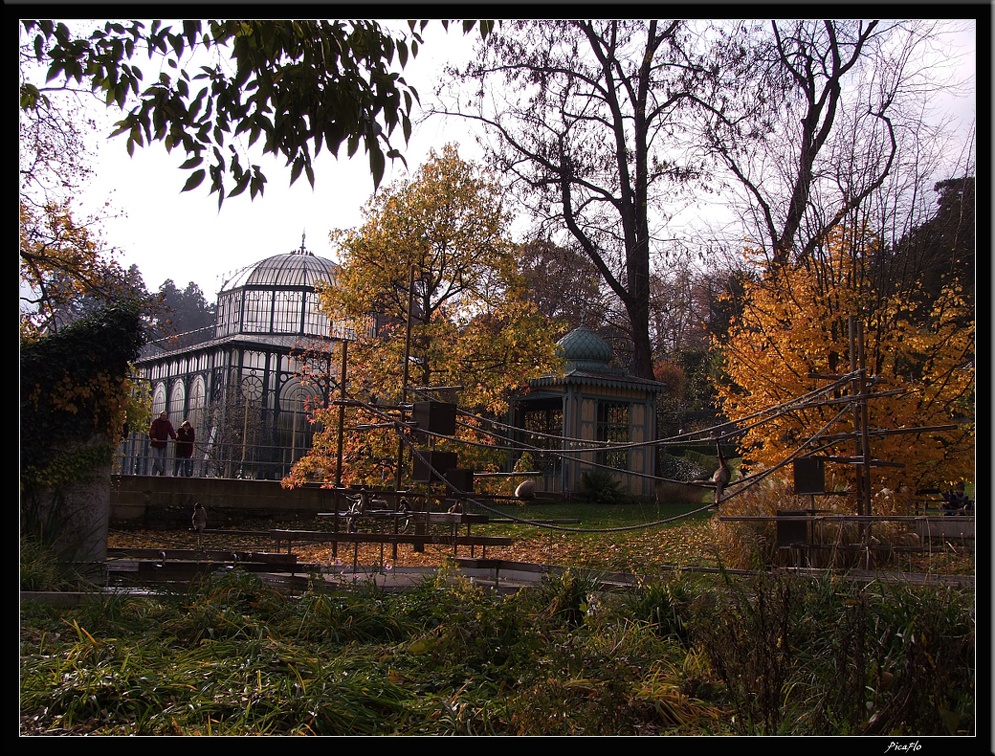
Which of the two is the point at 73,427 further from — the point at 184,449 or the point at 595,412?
the point at 595,412

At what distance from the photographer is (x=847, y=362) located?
10.6 m

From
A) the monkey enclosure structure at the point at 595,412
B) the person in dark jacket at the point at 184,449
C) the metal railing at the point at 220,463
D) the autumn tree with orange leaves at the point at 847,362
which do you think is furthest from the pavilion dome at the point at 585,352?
the autumn tree with orange leaves at the point at 847,362

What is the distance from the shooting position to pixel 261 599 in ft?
18.5

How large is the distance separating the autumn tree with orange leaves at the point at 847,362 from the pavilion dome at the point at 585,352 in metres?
9.01

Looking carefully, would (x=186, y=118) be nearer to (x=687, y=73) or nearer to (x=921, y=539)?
(x=921, y=539)

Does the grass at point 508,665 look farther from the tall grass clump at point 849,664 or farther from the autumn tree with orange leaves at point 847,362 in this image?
the autumn tree with orange leaves at point 847,362

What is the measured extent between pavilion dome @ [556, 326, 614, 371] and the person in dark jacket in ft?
25.7

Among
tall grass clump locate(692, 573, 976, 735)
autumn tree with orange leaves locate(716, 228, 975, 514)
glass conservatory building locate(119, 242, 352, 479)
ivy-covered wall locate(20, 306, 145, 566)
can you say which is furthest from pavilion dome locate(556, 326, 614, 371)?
tall grass clump locate(692, 573, 976, 735)

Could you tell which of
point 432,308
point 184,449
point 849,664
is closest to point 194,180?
point 849,664

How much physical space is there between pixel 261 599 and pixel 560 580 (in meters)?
1.90

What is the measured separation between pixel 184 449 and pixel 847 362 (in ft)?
42.1

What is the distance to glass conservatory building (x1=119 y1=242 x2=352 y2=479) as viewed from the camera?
19266 millimetres

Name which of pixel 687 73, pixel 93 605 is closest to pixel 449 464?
pixel 93 605

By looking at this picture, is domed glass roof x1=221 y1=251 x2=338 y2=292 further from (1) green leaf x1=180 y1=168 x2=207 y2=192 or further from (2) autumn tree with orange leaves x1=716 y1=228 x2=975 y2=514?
(1) green leaf x1=180 y1=168 x2=207 y2=192
